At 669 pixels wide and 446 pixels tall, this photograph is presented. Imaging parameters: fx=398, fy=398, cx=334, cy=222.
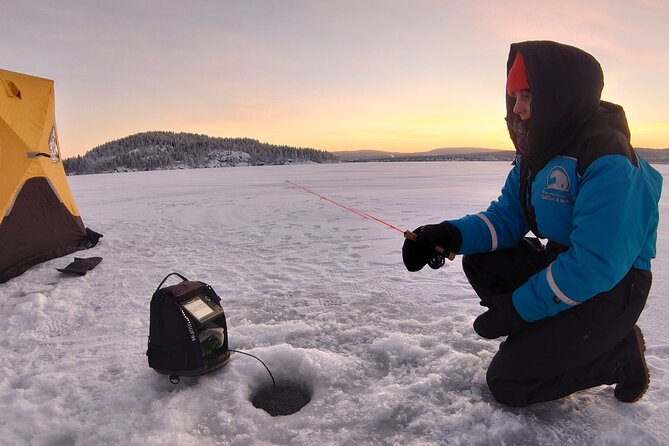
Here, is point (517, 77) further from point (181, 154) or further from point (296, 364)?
point (181, 154)

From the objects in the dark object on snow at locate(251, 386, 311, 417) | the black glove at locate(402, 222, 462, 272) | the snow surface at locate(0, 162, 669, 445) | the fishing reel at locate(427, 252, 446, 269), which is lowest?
the dark object on snow at locate(251, 386, 311, 417)

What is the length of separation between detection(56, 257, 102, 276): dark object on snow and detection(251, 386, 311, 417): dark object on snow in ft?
10.0

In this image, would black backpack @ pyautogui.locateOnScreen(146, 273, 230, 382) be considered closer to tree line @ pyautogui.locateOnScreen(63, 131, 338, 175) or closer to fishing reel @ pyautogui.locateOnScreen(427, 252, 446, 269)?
fishing reel @ pyautogui.locateOnScreen(427, 252, 446, 269)

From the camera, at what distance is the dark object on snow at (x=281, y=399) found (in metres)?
2.12

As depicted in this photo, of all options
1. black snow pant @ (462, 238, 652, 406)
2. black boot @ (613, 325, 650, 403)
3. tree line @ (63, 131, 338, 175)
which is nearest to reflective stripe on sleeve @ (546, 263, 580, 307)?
black snow pant @ (462, 238, 652, 406)

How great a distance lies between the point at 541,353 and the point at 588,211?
69 centimetres

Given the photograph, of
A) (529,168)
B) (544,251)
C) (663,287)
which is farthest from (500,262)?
(663,287)

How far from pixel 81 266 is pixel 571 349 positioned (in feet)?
15.1

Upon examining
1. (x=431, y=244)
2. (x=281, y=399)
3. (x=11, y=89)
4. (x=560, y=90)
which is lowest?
(x=281, y=399)

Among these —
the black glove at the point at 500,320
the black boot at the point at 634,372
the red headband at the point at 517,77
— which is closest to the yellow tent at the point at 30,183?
the black glove at the point at 500,320

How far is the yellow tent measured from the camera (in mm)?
4324

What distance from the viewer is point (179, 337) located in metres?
2.19

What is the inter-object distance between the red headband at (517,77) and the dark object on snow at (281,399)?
6.54 feet

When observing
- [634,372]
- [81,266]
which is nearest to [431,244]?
[634,372]
